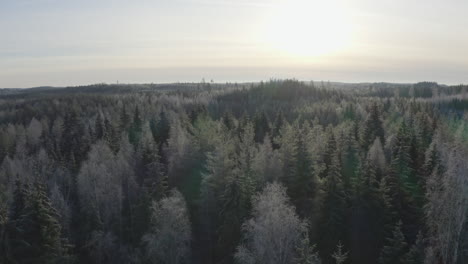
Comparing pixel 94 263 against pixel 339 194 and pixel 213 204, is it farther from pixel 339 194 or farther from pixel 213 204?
pixel 339 194

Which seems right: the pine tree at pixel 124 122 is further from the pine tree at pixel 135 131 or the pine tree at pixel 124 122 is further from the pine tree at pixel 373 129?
the pine tree at pixel 373 129

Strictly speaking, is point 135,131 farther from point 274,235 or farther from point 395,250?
point 395,250

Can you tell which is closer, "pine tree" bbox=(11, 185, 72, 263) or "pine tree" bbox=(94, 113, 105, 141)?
"pine tree" bbox=(11, 185, 72, 263)

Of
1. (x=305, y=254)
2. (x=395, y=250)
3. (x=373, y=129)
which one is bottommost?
(x=395, y=250)

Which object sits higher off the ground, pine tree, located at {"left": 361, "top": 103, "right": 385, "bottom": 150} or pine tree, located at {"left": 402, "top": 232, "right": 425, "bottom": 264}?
pine tree, located at {"left": 361, "top": 103, "right": 385, "bottom": 150}

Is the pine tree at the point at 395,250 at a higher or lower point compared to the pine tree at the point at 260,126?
lower

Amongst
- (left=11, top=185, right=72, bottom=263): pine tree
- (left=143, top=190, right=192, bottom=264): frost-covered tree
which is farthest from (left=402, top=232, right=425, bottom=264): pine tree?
(left=11, top=185, right=72, bottom=263): pine tree

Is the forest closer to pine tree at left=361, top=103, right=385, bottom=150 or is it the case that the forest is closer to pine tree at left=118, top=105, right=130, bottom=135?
pine tree at left=361, top=103, right=385, bottom=150

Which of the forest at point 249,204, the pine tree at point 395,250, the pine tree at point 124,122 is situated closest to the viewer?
the forest at point 249,204

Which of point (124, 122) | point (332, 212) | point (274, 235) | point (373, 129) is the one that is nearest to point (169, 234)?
point (274, 235)

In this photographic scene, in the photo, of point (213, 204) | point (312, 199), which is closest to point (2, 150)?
point (213, 204)

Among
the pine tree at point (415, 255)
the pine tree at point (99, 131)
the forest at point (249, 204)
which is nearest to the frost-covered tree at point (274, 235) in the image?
the forest at point (249, 204)

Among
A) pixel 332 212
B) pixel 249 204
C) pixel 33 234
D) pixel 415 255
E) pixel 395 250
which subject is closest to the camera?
pixel 415 255
